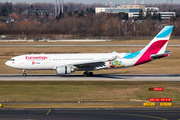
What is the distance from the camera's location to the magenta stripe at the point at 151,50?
4491 centimetres

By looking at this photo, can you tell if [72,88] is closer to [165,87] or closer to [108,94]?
[108,94]

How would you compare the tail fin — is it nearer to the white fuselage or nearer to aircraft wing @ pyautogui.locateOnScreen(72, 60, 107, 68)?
the white fuselage

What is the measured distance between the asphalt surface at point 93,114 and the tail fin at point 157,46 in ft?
63.0

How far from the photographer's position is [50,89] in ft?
119

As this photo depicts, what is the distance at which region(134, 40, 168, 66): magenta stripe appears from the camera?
44906mm

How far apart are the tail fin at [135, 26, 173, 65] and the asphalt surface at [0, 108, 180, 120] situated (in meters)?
19.2

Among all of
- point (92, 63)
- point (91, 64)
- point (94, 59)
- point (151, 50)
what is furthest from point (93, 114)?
point (151, 50)

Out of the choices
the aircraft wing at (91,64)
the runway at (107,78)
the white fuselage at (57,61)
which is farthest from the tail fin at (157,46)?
the aircraft wing at (91,64)

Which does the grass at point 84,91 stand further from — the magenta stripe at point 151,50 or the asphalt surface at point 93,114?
the magenta stripe at point 151,50

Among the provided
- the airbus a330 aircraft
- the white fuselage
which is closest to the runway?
the airbus a330 aircraft

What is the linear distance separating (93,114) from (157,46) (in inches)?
941

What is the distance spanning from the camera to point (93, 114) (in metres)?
24.8

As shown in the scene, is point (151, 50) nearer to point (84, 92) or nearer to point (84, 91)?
point (84, 91)

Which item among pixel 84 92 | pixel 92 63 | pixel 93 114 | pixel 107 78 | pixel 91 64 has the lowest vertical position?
pixel 107 78
